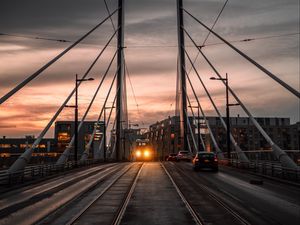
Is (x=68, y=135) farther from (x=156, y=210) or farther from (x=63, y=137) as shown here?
(x=156, y=210)

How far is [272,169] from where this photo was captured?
81.8 ft

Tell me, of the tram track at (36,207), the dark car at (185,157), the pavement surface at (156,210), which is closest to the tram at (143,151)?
the dark car at (185,157)

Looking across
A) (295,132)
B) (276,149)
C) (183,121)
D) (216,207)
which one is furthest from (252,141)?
(216,207)

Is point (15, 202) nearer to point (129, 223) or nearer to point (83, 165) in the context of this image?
point (129, 223)

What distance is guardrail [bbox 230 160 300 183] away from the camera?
21.6 m

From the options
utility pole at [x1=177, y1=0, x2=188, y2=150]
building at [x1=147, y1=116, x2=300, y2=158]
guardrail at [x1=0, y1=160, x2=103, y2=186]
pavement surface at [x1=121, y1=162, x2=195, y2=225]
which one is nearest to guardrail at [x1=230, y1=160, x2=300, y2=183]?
pavement surface at [x1=121, y1=162, x2=195, y2=225]

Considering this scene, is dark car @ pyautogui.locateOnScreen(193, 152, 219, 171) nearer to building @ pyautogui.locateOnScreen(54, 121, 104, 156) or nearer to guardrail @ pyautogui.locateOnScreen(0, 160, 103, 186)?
guardrail @ pyautogui.locateOnScreen(0, 160, 103, 186)

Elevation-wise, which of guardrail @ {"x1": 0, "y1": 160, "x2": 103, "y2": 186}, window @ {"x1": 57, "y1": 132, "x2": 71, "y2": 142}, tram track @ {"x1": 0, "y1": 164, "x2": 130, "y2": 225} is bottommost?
tram track @ {"x1": 0, "y1": 164, "x2": 130, "y2": 225}

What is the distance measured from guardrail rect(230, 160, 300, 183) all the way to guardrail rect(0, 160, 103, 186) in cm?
1460

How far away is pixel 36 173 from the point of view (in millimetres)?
26312

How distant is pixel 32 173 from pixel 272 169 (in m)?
15.0

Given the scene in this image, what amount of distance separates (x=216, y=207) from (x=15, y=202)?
722 centimetres

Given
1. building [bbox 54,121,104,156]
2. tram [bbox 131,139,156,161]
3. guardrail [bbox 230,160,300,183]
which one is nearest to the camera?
guardrail [bbox 230,160,300,183]

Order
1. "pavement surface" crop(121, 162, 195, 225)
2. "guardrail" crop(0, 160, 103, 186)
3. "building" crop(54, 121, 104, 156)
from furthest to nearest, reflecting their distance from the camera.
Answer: "building" crop(54, 121, 104, 156)
"guardrail" crop(0, 160, 103, 186)
"pavement surface" crop(121, 162, 195, 225)
